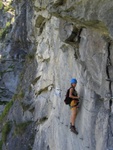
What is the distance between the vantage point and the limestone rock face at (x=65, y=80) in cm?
1152

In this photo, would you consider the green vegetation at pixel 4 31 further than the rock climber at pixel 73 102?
Yes

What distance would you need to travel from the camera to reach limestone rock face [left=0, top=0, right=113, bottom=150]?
11.5 meters

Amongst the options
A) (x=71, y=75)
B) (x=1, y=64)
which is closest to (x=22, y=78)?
(x=71, y=75)

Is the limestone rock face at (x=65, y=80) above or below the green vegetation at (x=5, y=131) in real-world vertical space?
above

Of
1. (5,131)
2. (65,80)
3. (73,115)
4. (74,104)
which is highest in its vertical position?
(65,80)

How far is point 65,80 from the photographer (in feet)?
55.1

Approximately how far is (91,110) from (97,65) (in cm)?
190

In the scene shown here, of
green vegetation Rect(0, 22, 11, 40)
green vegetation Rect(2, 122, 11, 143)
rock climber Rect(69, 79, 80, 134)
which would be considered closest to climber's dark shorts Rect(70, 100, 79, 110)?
rock climber Rect(69, 79, 80, 134)

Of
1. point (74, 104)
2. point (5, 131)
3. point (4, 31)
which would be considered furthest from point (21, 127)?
point (4, 31)

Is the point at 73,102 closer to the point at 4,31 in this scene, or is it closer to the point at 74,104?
the point at 74,104

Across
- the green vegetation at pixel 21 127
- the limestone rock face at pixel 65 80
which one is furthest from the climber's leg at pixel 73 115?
the green vegetation at pixel 21 127

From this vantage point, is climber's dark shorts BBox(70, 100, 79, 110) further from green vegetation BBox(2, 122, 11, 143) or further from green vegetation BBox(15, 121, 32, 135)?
green vegetation BBox(2, 122, 11, 143)

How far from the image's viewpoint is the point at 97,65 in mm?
12312

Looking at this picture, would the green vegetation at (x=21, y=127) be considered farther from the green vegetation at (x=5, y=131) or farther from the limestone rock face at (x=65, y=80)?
the green vegetation at (x=5, y=131)
